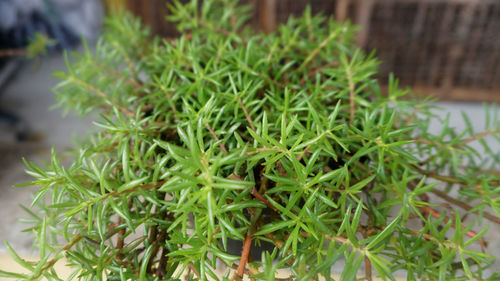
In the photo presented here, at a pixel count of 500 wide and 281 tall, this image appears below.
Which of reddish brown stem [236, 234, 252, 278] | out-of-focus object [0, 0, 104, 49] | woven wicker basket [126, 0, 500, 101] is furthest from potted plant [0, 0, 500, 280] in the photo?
out-of-focus object [0, 0, 104, 49]

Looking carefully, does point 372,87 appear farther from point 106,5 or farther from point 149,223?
point 106,5

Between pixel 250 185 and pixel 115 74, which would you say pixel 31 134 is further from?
pixel 250 185

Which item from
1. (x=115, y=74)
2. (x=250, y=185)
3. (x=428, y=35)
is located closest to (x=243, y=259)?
(x=250, y=185)

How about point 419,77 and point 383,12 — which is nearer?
point 383,12

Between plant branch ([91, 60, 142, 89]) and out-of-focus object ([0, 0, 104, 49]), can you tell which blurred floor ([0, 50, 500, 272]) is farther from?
out-of-focus object ([0, 0, 104, 49])

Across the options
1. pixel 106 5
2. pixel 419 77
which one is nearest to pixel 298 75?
pixel 419 77

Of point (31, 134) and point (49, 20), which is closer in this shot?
point (31, 134)

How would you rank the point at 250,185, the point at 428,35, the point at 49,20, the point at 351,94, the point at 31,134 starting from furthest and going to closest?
the point at 49,20 → the point at 428,35 → the point at 31,134 → the point at 351,94 → the point at 250,185

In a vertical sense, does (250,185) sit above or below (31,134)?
above
